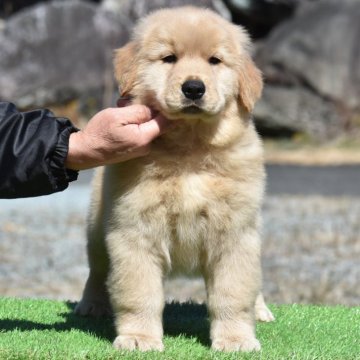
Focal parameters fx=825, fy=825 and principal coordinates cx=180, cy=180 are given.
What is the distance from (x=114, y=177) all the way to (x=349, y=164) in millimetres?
9768

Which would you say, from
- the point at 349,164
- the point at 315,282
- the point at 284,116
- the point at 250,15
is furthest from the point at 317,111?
the point at 315,282

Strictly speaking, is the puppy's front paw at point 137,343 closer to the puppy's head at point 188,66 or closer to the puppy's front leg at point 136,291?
the puppy's front leg at point 136,291

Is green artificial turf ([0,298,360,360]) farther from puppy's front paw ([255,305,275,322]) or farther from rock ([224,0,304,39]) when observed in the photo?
rock ([224,0,304,39])

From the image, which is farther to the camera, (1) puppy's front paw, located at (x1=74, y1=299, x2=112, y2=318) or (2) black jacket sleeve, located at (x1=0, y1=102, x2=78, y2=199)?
(1) puppy's front paw, located at (x1=74, y1=299, x2=112, y2=318)

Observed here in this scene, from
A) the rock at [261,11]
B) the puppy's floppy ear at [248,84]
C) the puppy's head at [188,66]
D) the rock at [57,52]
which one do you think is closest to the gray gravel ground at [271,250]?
the puppy's floppy ear at [248,84]

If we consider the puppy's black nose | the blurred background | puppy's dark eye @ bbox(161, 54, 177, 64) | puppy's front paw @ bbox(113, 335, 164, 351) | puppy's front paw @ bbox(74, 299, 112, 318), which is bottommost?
the blurred background

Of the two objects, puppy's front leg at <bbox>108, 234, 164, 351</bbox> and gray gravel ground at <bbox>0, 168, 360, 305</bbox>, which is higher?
puppy's front leg at <bbox>108, 234, 164, 351</bbox>

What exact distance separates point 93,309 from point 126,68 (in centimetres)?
127

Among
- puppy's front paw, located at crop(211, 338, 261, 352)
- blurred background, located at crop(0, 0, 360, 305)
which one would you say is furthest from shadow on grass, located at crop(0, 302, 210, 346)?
blurred background, located at crop(0, 0, 360, 305)

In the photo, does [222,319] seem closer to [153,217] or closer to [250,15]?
[153,217]

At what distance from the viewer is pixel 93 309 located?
409 cm

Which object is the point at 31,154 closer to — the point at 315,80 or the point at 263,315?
the point at 263,315

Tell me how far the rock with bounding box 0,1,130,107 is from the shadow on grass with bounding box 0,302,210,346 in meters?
10.4

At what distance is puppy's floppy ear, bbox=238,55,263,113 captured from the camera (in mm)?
3492
